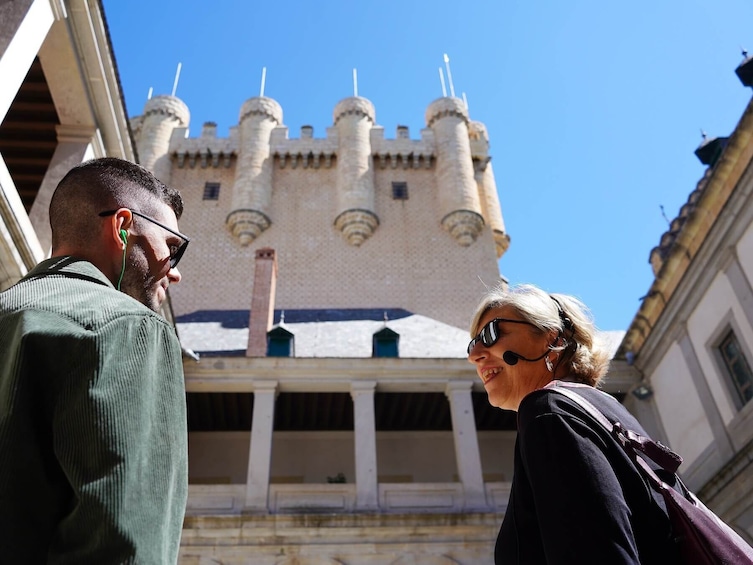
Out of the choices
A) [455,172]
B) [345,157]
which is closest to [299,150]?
[345,157]

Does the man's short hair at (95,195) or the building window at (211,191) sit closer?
the man's short hair at (95,195)

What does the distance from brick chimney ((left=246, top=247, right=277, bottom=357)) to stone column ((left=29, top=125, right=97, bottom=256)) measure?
7592mm

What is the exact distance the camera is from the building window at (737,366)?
12.3 m

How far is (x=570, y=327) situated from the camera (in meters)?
2.68

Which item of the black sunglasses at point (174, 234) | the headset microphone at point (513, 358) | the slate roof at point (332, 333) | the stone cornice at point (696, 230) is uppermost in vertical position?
the slate roof at point (332, 333)

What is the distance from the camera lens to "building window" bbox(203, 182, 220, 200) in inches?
1130

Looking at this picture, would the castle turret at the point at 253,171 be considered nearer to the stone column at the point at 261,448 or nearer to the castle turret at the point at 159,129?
the castle turret at the point at 159,129

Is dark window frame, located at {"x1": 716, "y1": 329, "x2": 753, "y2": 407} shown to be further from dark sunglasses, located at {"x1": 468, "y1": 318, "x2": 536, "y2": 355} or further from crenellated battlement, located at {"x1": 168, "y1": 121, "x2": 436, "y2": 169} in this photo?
crenellated battlement, located at {"x1": 168, "y1": 121, "x2": 436, "y2": 169}

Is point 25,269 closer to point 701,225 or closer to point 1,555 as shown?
point 1,555

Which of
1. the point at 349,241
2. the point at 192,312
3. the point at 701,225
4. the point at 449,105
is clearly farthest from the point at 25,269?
the point at 449,105

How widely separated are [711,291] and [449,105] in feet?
66.0

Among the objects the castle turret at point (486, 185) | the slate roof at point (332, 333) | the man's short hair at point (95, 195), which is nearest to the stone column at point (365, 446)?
the slate roof at point (332, 333)

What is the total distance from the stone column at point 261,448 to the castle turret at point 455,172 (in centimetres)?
1368

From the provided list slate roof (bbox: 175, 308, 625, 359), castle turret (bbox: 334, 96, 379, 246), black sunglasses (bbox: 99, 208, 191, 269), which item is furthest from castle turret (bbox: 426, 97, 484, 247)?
black sunglasses (bbox: 99, 208, 191, 269)
